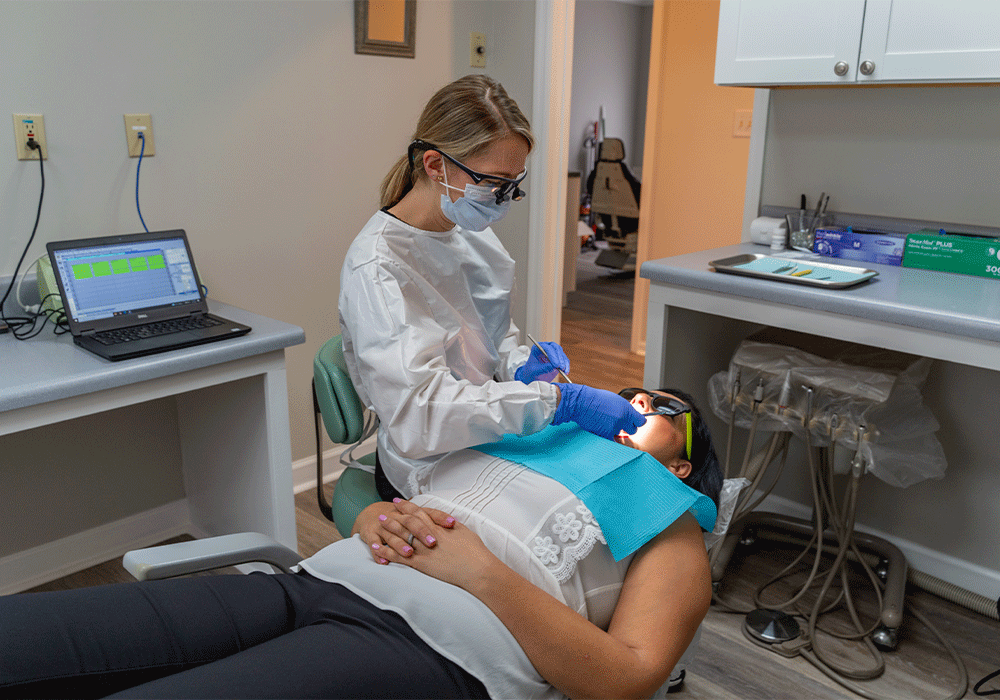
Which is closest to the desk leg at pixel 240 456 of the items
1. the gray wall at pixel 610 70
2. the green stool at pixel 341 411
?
the green stool at pixel 341 411

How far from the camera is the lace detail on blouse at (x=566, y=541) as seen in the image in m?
1.10

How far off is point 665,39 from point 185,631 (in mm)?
3463

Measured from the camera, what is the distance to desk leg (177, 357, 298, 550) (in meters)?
1.86

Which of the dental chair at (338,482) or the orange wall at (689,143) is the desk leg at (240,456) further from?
the orange wall at (689,143)

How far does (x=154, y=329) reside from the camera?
1.76 m

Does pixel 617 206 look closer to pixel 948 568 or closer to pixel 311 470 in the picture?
pixel 311 470

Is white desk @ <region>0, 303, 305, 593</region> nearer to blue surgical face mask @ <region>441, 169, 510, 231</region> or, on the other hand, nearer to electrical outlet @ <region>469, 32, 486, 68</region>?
blue surgical face mask @ <region>441, 169, 510, 231</region>

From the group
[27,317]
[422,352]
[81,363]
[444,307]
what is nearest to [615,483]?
[422,352]

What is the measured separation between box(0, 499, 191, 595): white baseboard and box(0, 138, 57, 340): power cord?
0.65 metres

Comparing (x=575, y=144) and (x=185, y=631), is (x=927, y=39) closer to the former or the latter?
(x=185, y=631)

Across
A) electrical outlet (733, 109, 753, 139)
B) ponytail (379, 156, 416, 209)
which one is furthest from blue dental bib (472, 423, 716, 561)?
electrical outlet (733, 109, 753, 139)

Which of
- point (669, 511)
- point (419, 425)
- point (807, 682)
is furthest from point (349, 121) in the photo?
point (807, 682)

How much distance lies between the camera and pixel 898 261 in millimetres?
2105

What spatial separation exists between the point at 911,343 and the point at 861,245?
57cm
